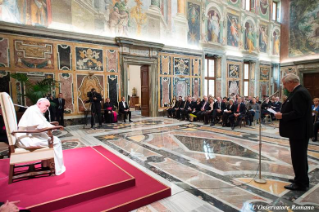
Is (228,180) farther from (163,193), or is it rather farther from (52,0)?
(52,0)

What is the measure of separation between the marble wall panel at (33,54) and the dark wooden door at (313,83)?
58.9 feet

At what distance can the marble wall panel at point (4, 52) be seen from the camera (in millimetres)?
7359

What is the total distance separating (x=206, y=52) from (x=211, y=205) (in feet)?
38.8

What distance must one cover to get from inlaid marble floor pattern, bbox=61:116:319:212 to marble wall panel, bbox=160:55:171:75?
5545mm

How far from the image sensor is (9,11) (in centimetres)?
747

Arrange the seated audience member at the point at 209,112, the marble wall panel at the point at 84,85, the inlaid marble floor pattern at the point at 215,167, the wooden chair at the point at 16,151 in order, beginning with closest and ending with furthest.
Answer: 1. the inlaid marble floor pattern at the point at 215,167
2. the wooden chair at the point at 16,151
3. the seated audience member at the point at 209,112
4. the marble wall panel at the point at 84,85

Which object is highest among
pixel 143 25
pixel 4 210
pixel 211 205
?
pixel 143 25

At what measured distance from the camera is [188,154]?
15.3 ft

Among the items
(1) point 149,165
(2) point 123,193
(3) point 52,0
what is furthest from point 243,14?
(2) point 123,193

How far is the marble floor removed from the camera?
103 inches

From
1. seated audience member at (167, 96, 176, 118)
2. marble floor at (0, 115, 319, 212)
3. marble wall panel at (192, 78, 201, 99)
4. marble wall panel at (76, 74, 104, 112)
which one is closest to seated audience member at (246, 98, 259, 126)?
marble floor at (0, 115, 319, 212)

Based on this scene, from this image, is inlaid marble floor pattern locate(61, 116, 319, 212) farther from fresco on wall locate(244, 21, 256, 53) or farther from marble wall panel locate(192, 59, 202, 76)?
fresco on wall locate(244, 21, 256, 53)

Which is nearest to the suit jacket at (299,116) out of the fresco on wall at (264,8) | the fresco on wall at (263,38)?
the fresco on wall at (263,38)

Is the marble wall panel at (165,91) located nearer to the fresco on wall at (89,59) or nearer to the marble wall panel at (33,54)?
the fresco on wall at (89,59)
